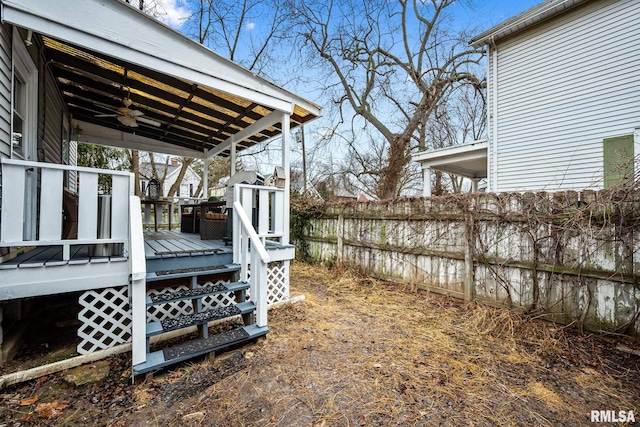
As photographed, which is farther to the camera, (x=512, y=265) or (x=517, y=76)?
(x=517, y=76)

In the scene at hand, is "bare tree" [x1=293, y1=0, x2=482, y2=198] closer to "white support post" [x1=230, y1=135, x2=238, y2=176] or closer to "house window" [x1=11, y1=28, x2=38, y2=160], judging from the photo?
"white support post" [x1=230, y1=135, x2=238, y2=176]

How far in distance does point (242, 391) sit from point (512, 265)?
3643mm

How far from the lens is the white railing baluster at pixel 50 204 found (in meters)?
2.36

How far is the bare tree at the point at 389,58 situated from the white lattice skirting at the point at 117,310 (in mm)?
9041

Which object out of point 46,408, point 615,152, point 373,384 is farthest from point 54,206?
point 615,152

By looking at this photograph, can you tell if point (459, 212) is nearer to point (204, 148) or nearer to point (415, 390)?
point (415, 390)

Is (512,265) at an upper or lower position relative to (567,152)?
lower

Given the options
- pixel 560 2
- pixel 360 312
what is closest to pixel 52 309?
pixel 360 312

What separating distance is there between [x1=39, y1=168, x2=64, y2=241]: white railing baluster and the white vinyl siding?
314 inches

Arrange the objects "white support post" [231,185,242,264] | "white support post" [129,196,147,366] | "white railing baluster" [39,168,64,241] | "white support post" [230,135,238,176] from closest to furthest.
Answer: "white support post" [129,196,147,366] < "white railing baluster" [39,168,64,241] < "white support post" [231,185,242,264] < "white support post" [230,135,238,176]

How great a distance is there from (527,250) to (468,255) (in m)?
0.74

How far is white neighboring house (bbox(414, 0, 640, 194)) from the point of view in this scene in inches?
221

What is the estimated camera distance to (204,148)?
7344 millimetres

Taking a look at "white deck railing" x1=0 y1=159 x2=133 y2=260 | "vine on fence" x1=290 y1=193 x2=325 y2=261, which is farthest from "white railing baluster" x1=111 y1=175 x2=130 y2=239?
"vine on fence" x1=290 y1=193 x2=325 y2=261
